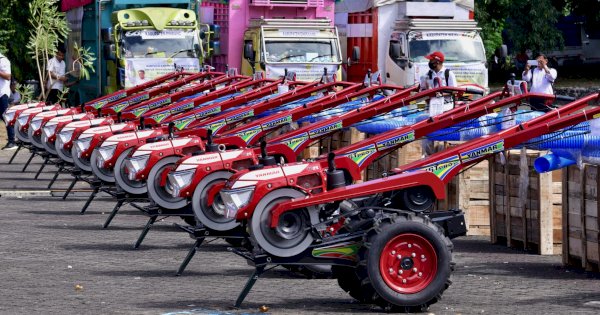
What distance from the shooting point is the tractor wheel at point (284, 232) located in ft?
38.1

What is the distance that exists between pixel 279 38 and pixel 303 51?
1.92ft

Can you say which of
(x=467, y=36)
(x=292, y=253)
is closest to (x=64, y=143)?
(x=292, y=253)

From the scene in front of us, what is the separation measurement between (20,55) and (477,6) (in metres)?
16.2

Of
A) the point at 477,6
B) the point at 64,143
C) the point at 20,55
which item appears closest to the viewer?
the point at 64,143

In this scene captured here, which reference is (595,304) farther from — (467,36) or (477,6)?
(477,6)

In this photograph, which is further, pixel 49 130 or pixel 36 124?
pixel 36 124

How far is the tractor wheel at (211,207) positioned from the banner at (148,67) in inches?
722

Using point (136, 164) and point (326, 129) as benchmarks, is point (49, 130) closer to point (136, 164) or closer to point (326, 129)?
point (136, 164)

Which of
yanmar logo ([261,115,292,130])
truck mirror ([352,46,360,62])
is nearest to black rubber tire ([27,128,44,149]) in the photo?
yanmar logo ([261,115,292,130])

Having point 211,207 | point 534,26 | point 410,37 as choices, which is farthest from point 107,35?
point 534,26

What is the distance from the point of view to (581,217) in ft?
45.6

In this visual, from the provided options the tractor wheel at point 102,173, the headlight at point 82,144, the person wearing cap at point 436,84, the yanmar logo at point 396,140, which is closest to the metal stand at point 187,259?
the yanmar logo at point 396,140

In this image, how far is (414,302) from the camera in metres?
11.3

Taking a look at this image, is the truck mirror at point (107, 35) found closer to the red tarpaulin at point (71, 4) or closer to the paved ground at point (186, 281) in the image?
the red tarpaulin at point (71, 4)
